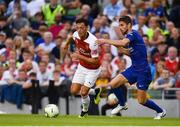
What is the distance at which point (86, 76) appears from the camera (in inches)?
771

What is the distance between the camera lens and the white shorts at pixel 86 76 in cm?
1945

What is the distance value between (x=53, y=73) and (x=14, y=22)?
3971mm

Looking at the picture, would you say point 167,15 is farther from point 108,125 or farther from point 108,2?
point 108,125

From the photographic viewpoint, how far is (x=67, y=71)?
960 inches

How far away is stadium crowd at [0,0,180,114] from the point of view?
78.0 ft

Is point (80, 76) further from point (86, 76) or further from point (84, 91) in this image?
point (84, 91)

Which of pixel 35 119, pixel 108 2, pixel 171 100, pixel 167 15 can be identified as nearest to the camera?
pixel 35 119

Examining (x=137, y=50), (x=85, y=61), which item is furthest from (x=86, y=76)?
(x=137, y=50)

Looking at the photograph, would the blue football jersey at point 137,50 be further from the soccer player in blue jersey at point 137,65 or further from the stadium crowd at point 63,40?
the stadium crowd at point 63,40

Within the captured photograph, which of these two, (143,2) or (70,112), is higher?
(143,2)

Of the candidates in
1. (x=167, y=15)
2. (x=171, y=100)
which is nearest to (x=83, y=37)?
(x=171, y=100)

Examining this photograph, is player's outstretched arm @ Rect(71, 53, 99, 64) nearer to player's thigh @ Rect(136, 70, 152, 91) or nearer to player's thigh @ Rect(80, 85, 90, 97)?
player's thigh @ Rect(80, 85, 90, 97)

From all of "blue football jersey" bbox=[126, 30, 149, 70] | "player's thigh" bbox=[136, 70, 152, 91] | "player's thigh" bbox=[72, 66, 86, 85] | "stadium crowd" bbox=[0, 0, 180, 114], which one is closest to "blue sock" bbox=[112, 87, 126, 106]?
"player's thigh" bbox=[72, 66, 86, 85]

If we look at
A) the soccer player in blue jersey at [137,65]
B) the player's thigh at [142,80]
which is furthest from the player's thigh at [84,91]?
the player's thigh at [142,80]
